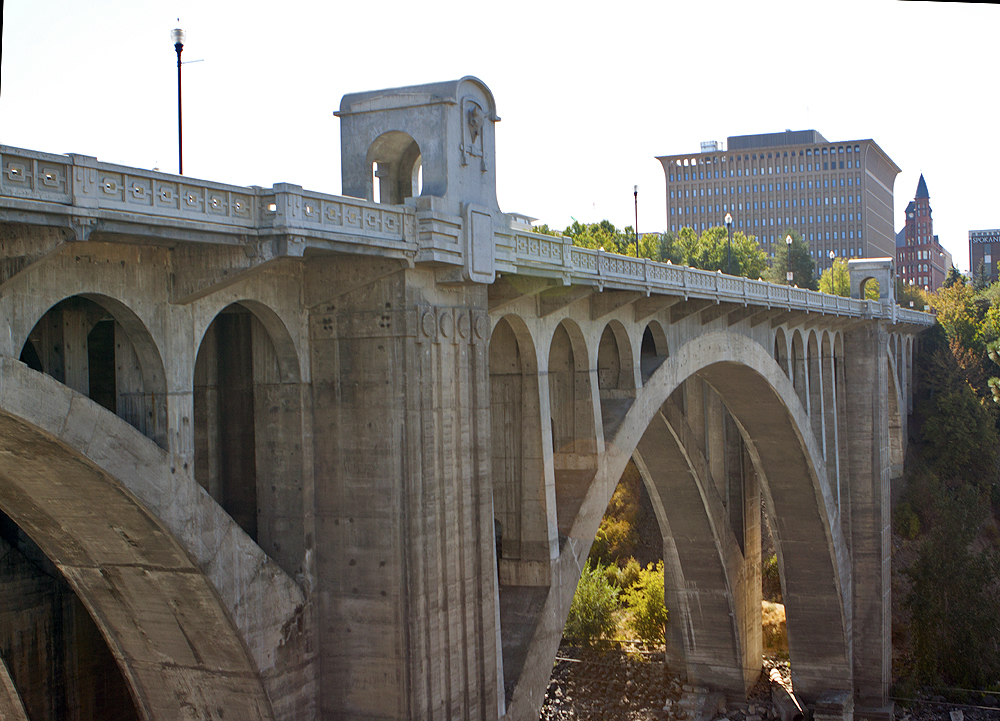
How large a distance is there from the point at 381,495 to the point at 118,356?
165 inches

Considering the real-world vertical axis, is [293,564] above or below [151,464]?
below

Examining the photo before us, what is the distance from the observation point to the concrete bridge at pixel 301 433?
1024 centimetres

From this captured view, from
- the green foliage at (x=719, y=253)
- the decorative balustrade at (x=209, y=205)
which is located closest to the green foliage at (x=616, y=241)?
the green foliage at (x=719, y=253)

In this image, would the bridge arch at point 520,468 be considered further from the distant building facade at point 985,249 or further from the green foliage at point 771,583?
the distant building facade at point 985,249

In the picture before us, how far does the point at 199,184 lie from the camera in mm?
10156

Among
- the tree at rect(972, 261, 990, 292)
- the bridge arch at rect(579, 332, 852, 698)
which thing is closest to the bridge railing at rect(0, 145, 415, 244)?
the bridge arch at rect(579, 332, 852, 698)

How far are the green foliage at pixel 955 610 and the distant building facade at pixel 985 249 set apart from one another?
113 meters

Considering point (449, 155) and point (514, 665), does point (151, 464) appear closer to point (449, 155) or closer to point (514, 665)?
point (449, 155)

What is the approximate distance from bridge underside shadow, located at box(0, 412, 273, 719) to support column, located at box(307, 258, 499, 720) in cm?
168

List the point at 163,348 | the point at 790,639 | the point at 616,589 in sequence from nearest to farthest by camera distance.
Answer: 1. the point at 163,348
2. the point at 790,639
3. the point at 616,589

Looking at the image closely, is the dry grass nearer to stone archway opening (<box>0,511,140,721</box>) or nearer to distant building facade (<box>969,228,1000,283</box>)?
stone archway opening (<box>0,511,140,721</box>)

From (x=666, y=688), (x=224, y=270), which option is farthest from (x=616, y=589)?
(x=224, y=270)

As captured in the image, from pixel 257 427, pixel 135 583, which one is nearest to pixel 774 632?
pixel 257 427

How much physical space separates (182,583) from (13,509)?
2.16m
